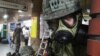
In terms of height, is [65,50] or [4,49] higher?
[65,50]

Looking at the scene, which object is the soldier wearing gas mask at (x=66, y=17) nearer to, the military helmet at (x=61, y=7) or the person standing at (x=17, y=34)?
the military helmet at (x=61, y=7)

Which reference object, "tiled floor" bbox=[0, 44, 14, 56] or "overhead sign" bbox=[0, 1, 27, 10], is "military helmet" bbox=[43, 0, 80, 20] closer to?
"overhead sign" bbox=[0, 1, 27, 10]

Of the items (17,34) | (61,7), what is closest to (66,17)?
(61,7)

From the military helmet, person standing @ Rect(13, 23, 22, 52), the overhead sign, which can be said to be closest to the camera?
the military helmet

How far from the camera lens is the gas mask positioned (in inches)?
37.0

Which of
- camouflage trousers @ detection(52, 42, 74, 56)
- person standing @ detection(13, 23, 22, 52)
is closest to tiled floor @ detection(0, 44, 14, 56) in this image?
person standing @ detection(13, 23, 22, 52)

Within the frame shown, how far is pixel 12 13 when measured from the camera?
170 inches

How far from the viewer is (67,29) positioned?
3.10 feet

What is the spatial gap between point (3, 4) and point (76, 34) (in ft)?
10.7

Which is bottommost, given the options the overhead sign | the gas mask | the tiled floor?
the tiled floor

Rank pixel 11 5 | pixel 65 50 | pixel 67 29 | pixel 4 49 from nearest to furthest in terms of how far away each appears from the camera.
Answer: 1. pixel 67 29
2. pixel 65 50
3. pixel 11 5
4. pixel 4 49

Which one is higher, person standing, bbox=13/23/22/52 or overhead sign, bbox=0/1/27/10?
overhead sign, bbox=0/1/27/10

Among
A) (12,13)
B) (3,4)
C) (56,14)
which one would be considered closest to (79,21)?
(56,14)

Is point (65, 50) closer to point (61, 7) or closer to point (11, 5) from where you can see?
point (61, 7)
